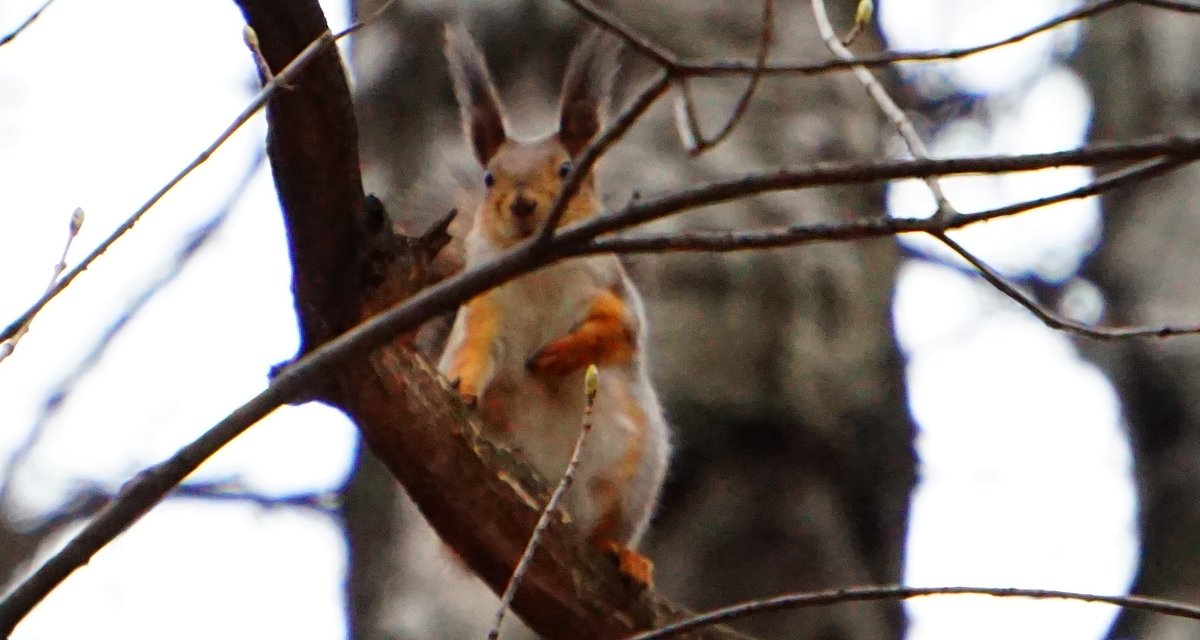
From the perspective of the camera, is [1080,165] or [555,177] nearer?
[1080,165]

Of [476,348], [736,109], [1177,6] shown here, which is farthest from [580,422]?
[1177,6]

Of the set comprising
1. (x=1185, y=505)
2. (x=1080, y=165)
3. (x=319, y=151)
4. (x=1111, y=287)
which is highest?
(x=1111, y=287)

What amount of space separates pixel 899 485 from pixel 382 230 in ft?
3.98

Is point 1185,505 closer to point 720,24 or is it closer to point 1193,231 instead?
point 1193,231

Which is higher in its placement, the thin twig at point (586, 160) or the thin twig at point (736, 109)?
the thin twig at point (736, 109)

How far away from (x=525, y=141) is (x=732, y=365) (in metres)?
0.54

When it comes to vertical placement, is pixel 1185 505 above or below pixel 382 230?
above

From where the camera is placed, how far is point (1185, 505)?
7.57 feet

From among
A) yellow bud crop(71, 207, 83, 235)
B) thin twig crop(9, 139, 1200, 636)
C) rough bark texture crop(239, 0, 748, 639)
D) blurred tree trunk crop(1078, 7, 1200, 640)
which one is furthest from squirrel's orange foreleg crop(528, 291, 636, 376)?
thin twig crop(9, 139, 1200, 636)

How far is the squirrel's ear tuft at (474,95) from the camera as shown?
2.10 meters

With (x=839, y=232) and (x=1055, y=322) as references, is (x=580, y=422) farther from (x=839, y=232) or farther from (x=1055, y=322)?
(x=839, y=232)

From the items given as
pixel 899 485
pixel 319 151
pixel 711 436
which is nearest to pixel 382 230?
pixel 319 151

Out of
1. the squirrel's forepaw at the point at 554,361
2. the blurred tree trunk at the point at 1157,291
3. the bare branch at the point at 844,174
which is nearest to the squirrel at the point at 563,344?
the squirrel's forepaw at the point at 554,361

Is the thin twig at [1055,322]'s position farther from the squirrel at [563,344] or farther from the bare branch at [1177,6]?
the squirrel at [563,344]
